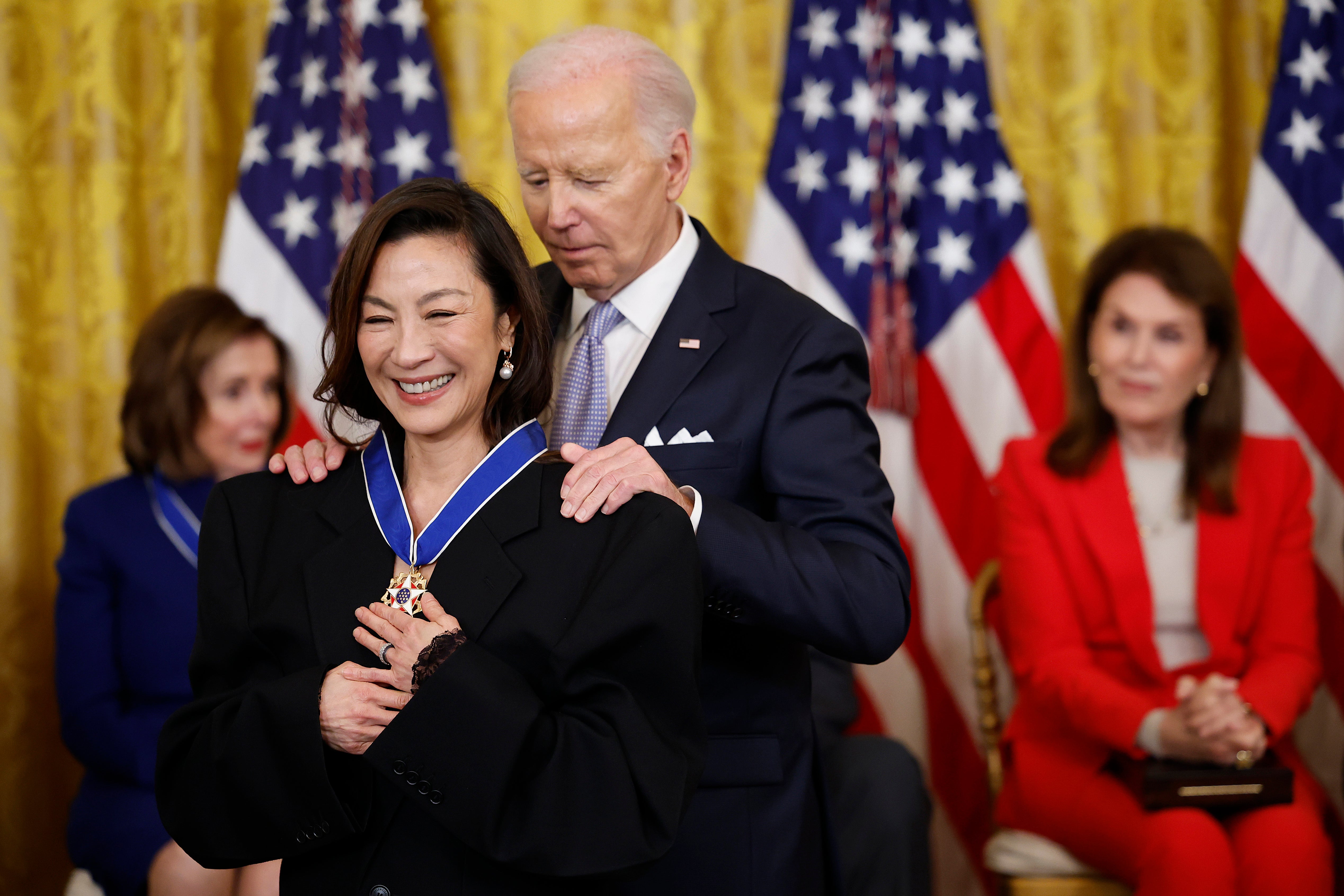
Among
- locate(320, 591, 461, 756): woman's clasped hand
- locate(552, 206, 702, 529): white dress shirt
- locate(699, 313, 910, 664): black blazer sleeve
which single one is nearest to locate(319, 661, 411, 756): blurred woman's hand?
locate(320, 591, 461, 756): woman's clasped hand

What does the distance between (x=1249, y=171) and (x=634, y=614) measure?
3353mm

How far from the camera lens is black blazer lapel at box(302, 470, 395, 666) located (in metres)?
Answer: 1.69

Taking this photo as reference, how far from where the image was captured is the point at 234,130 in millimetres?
4172

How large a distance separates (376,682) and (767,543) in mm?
631

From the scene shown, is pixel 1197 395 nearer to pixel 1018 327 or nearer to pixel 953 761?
pixel 1018 327

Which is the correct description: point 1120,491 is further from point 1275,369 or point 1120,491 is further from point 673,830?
point 673,830

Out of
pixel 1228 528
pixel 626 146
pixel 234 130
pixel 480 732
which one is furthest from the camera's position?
pixel 234 130

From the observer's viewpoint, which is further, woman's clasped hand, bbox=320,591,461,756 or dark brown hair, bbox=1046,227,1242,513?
dark brown hair, bbox=1046,227,1242,513

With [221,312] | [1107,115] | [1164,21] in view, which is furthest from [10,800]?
[1164,21]

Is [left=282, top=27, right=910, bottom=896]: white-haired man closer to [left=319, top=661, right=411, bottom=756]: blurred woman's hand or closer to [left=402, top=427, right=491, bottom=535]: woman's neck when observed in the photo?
[left=402, top=427, right=491, bottom=535]: woman's neck

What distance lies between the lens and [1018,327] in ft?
13.0

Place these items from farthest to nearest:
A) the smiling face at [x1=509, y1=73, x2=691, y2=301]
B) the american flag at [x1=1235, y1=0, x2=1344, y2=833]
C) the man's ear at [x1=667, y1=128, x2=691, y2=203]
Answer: the american flag at [x1=1235, y1=0, x2=1344, y2=833], the man's ear at [x1=667, y1=128, x2=691, y2=203], the smiling face at [x1=509, y1=73, x2=691, y2=301]

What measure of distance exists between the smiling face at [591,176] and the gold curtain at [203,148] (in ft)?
5.38

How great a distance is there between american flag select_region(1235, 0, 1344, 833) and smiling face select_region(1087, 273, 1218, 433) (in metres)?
0.66
